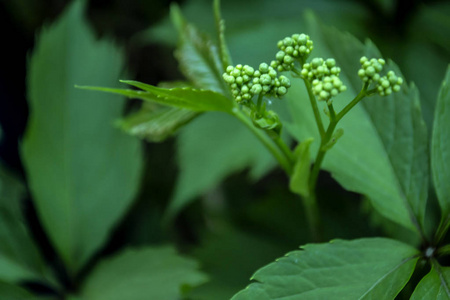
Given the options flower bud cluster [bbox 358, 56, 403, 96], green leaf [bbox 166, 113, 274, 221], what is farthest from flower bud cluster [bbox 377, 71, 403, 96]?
green leaf [bbox 166, 113, 274, 221]

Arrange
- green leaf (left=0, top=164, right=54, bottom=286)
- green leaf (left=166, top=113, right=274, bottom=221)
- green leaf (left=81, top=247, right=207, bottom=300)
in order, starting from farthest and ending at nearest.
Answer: green leaf (left=166, top=113, right=274, bottom=221), green leaf (left=0, top=164, right=54, bottom=286), green leaf (left=81, top=247, right=207, bottom=300)

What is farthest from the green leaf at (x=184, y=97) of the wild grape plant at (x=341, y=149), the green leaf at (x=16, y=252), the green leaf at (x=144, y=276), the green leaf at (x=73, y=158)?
the green leaf at (x=16, y=252)

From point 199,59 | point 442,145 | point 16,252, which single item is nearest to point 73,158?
point 16,252

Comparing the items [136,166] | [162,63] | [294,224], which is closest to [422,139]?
[294,224]

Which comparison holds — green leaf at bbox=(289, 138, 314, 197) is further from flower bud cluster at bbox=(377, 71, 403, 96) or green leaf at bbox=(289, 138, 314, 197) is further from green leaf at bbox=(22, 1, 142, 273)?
green leaf at bbox=(22, 1, 142, 273)

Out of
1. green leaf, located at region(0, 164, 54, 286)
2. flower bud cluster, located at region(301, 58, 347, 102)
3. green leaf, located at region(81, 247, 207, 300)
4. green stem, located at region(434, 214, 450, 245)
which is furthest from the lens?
green leaf, located at region(0, 164, 54, 286)

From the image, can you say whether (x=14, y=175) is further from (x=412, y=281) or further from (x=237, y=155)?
(x=412, y=281)
